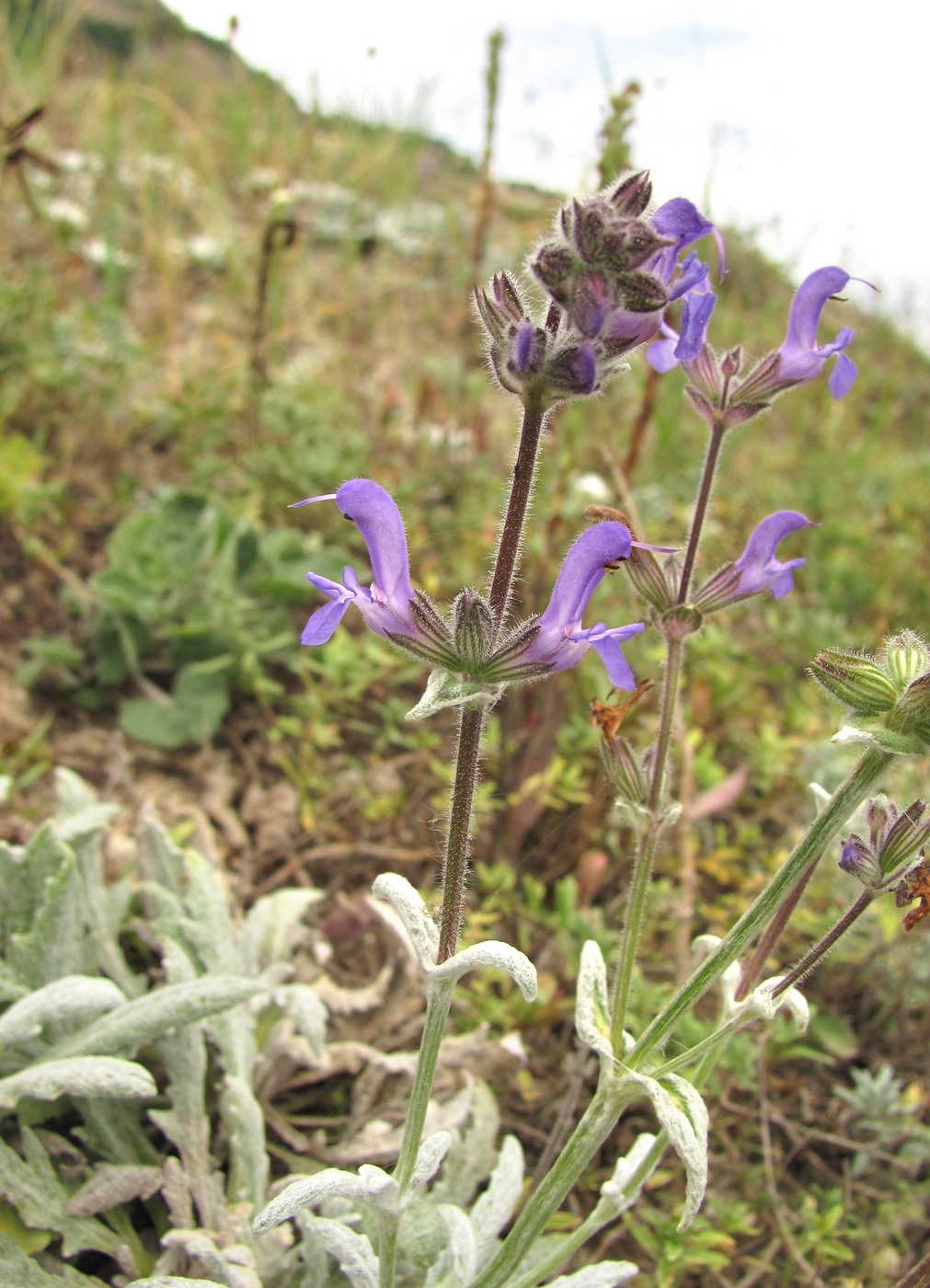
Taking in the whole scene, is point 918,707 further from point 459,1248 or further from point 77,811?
point 77,811

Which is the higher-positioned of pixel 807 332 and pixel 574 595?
pixel 807 332

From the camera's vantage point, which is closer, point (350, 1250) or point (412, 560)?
point (350, 1250)

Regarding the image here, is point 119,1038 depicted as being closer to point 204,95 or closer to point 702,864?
point 702,864

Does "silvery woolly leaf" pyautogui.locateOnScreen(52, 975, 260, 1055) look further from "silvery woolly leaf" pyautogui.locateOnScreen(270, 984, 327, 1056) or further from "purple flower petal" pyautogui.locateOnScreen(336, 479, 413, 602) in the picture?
"purple flower petal" pyautogui.locateOnScreen(336, 479, 413, 602)

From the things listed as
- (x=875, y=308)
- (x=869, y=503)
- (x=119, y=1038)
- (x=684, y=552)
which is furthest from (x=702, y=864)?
(x=875, y=308)

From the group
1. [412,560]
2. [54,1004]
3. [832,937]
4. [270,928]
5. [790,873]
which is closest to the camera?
[790,873]

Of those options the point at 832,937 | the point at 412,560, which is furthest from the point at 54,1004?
the point at 412,560

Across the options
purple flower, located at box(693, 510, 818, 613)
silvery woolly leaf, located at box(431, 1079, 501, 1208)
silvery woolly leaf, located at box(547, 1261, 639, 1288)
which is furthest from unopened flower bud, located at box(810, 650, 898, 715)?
silvery woolly leaf, located at box(431, 1079, 501, 1208)
